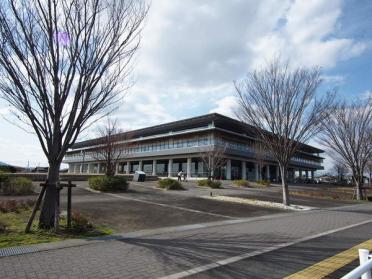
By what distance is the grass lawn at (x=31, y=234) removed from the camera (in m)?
6.81

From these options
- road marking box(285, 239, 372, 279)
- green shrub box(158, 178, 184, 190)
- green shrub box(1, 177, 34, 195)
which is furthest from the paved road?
green shrub box(158, 178, 184, 190)

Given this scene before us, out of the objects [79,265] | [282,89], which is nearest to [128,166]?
[282,89]

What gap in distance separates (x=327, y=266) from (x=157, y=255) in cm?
312

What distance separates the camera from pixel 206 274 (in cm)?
507

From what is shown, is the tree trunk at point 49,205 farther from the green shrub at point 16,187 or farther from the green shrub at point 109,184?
the green shrub at point 109,184

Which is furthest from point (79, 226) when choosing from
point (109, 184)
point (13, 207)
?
point (109, 184)

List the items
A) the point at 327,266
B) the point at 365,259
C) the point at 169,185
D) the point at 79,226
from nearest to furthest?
the point at 365,259
the point at 327,266
the point at 79,226
the point at 169,185

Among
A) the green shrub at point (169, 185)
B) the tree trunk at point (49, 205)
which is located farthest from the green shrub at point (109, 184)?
the tree trunk at point (49, 205)

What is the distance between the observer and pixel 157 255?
6121 mm

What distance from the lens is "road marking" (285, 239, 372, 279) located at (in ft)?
16.8

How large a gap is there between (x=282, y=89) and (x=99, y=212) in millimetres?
11456

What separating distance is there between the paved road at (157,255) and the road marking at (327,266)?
1.05 ft

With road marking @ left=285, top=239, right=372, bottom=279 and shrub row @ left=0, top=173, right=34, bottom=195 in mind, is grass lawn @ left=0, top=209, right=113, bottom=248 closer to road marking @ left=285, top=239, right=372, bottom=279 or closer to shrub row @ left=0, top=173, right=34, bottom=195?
road marking @ left=285, top=239, right=372, bottom=279

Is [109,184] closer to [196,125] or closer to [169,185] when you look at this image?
[169,185]
